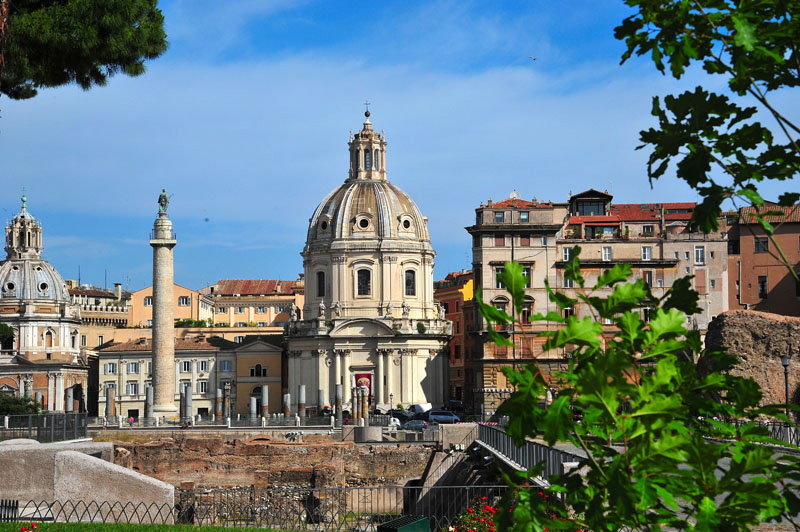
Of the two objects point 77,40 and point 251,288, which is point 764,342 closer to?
point 77,40

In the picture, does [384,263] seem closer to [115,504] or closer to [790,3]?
[115,504]

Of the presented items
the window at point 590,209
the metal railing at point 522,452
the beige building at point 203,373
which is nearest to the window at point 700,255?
the window at point 590,209

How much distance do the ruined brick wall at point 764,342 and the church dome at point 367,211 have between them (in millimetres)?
46866

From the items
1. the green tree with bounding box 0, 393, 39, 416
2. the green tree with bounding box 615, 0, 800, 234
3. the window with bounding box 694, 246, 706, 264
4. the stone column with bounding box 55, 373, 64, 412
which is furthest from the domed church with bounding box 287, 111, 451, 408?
the green tree with bounding box 615, 0, 800, 234

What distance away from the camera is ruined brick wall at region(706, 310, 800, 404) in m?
41.7

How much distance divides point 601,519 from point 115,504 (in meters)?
14.7

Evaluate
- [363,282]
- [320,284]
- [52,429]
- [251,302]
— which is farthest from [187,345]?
[52,429]

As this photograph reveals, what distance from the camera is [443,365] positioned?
8775 cm

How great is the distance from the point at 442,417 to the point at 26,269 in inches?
2087

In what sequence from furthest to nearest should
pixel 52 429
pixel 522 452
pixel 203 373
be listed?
1. pixel 203 373
2. pixel 52 429
3. pixel 522 452

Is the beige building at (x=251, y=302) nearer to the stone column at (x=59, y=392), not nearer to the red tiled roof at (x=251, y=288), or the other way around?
the red tiled roof at (x=251, y=288)

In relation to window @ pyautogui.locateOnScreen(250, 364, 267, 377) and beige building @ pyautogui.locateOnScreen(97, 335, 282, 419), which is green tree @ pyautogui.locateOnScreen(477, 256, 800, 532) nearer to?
beige building @ pyautogui.locateOnScreen(97, 335, 282, 419)

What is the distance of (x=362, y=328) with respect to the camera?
8556 cm

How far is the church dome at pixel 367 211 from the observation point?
8794 cm
